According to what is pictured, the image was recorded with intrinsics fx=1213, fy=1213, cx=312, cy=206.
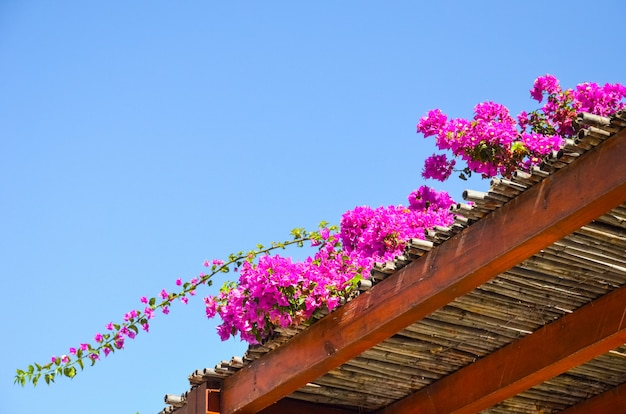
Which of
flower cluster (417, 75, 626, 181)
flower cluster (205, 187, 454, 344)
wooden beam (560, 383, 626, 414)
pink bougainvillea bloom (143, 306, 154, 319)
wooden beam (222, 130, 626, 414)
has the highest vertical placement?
flower cluster (417, 75, 626, 181)

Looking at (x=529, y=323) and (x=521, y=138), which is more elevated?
(x=521, y=138)

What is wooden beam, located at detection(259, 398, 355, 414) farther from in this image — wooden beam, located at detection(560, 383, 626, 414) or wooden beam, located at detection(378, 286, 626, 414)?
wooden beam, located at detection(560, 383, 626, 414)

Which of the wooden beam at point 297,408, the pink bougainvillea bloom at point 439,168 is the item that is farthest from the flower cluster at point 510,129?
the wooden beam at point 297,408

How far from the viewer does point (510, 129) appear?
6113 millimetres

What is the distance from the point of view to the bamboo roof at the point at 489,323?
3881mm

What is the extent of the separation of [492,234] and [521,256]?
5.2 inches

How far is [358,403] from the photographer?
555cm

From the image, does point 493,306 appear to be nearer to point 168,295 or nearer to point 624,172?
point 624,172

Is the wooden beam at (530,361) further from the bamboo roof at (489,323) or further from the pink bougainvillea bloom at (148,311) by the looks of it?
the pink bougainvillea bloom at (148,311)

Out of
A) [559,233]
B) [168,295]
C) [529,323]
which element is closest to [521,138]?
[529,323]

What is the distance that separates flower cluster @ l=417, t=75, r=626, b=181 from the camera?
6.09 m

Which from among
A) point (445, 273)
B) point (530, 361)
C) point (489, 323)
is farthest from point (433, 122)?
point (445, 273)

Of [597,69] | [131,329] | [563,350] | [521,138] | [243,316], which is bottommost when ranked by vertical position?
[563,350]

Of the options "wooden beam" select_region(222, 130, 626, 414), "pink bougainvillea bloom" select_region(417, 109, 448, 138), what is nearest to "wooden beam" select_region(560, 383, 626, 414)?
"wooden beam" select_region(222, 130, 626, 414)
